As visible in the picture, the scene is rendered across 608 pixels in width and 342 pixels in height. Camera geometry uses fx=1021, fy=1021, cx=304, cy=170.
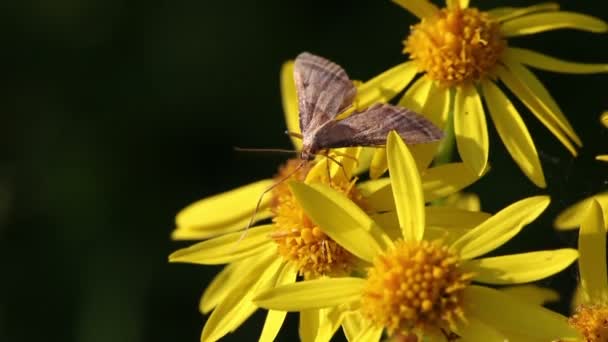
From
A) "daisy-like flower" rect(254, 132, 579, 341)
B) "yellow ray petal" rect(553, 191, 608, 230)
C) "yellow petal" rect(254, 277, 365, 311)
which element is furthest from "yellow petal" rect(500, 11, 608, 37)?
"yellow petal" rect(254, 277, 365, 311)

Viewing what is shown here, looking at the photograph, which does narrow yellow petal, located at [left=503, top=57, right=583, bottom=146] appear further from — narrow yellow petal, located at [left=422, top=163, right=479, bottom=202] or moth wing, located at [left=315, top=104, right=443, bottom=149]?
moth wing, located at [left=315, top=104, right=443, bottom=149]

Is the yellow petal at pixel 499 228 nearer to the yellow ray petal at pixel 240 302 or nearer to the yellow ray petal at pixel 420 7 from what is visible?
the yellow ray petal at pixel 240 302

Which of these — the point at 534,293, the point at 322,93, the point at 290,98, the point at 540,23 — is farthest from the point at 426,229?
the point at 290,98

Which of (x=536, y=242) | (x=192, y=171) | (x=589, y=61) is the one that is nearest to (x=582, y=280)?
(x=536, y=242)

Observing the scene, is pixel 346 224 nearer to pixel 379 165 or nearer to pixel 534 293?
pixel 379 165

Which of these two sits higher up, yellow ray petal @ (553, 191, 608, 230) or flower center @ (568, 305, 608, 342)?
yellow ray petal @ (553, 191, 608, 230)

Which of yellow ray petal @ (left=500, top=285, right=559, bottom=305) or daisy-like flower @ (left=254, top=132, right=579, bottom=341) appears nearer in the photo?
daisy-like flower @ (left=254, top=132, right=579, bottom=341)
